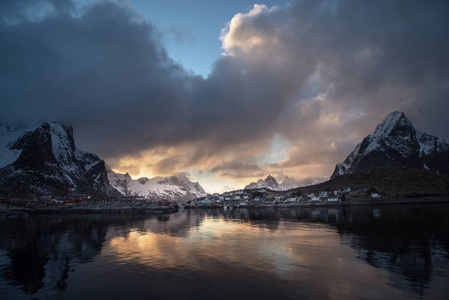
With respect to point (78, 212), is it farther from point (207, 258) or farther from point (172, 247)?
point (207, 258)

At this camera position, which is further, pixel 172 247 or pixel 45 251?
pixel 172 247

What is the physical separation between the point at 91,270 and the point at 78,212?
14159 centimetres

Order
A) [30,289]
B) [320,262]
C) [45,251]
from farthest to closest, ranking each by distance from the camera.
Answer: [45,251] → [320,262] → [30,289]

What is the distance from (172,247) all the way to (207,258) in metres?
8.89

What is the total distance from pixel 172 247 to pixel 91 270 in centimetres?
1272

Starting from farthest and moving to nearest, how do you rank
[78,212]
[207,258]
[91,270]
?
[78,212]
[207,258]
[91,270]

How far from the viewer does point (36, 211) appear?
419 ft

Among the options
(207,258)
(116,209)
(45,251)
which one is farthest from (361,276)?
(116,209)

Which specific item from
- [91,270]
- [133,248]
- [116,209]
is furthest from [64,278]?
[116,209]

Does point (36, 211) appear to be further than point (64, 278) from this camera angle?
Yes

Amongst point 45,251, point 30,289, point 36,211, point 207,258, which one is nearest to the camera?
point 30,289

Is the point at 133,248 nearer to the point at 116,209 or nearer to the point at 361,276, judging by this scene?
the point at 361,276

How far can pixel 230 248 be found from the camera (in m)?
32.9

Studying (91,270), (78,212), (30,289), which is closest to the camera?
(30,289)
